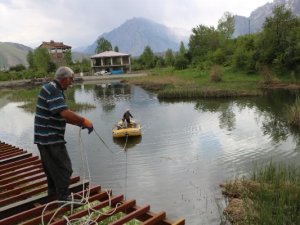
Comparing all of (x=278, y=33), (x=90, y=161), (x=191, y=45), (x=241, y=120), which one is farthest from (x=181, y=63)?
(x=90, y=161)

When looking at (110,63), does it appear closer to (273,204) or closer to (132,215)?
(273,204)

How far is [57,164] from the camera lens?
636 centimetres

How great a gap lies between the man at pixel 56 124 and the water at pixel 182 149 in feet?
2.44

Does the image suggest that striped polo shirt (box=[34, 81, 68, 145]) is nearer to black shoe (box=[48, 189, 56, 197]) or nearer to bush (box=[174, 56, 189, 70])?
black shoe (box=[48, 189, 56, 197])

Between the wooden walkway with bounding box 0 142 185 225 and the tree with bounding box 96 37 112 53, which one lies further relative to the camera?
the tree with bounding box 96 37 112 53

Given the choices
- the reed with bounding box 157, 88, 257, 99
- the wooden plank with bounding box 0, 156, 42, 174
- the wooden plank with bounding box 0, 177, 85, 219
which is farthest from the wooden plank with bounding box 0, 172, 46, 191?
the reed with bounding box 157, 88, 257, 99

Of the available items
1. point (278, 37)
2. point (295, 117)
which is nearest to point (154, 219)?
point (295, 117)

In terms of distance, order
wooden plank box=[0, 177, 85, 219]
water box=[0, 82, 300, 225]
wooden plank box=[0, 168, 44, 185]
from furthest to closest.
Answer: water box=[0, 82, 300, 225], wooden plank box=[0, 168, 44, 185], wooden plank box=[0, 177, 85, 219]

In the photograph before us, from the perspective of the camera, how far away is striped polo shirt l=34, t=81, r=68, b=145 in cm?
596

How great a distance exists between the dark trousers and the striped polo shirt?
0.44ft

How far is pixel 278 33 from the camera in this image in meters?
48.8

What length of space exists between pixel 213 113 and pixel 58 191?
73.2 ft

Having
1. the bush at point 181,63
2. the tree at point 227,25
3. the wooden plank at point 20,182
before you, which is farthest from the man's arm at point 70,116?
the tree at point 227,25

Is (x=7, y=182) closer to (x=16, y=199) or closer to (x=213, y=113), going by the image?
(x=16, y=199)
